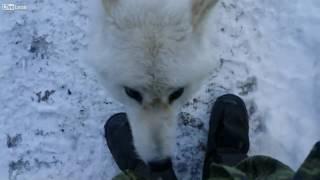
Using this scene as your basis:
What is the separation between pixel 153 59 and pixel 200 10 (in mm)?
324

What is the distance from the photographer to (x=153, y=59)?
208 centimetres

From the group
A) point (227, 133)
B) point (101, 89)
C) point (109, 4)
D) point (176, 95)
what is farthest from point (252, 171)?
point (101, 89)

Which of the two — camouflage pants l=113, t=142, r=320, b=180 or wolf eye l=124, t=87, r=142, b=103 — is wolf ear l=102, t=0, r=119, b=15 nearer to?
wolf eye l=124, t=87, r=142, b=103

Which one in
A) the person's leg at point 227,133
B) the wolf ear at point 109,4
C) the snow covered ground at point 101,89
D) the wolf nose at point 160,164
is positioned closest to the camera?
the wolf ear at point 109,4

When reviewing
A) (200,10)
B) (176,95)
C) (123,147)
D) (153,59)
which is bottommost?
(123,147)

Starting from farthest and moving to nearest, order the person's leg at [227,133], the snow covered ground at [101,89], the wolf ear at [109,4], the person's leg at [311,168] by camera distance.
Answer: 1. the snow covered ground at [101,89]
2. the person's leg at [227,133]
3. the wolf ear at [109,4]
4. the person's leg at [311,168]

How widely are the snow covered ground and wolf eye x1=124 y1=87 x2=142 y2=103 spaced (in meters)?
0.84

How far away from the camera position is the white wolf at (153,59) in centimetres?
205

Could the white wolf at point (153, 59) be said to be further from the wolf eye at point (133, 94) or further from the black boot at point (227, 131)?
the black boot at point (227, 131)

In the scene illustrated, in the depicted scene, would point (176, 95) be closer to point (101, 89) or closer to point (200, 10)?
point (200, 10)

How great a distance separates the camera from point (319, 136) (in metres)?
3.15

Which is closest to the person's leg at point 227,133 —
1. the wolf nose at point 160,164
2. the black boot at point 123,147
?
the black boot at point 123,147

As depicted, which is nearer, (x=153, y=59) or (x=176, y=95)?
(x=153, y=59)

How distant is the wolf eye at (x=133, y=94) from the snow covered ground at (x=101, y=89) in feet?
2.77
